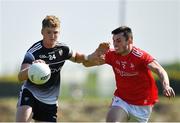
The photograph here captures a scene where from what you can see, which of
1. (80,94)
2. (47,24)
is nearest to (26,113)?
(47,24)

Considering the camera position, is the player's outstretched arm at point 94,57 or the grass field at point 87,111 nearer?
the player's outstretched arm at point 94,57

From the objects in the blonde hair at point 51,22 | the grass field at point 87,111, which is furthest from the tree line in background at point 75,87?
the blonde hair at point 51,22

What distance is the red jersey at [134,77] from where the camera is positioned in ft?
45.4

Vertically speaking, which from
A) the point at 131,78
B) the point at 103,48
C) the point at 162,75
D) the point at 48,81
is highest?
the point at 103,48

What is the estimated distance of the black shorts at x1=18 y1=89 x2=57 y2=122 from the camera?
13.9 metres

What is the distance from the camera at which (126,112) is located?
13.8m

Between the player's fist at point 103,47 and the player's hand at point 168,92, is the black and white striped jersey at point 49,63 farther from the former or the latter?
the player's hand at point 168,92

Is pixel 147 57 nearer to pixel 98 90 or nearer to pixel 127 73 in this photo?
pixel 127 73

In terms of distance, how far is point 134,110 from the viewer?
1402 centimetres

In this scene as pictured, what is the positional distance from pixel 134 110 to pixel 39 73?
1996 mm

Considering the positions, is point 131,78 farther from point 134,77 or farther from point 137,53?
point 137,53

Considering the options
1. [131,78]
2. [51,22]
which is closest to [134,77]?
[131,78]

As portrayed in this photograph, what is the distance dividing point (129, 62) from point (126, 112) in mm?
900

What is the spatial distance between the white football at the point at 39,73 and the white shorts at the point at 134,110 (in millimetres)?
1447
